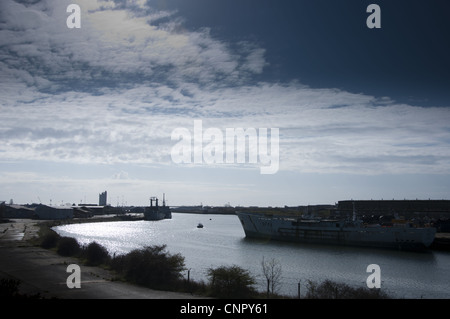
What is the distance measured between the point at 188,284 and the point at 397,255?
48.2 meters

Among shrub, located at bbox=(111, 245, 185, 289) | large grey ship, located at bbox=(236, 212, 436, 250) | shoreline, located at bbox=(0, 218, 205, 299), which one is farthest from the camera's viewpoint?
large grey ship, located at bbox=(236, 212, 436, 250)

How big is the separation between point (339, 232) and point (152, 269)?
56.8 metres

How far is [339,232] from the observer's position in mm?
73625

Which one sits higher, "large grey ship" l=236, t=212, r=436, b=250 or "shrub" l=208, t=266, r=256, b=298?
"shrub" l=208, t=266, r=256, b=298

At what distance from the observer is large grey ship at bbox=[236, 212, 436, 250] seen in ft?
210

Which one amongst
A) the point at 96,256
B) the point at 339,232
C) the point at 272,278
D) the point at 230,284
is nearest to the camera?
the point at 230,284

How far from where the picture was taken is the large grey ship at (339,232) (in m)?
63.9

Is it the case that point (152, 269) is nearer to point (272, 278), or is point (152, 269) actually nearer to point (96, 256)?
point (272, 278)

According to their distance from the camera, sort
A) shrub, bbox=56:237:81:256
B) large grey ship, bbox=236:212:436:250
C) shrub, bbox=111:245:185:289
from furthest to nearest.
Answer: large grey ship, bbox=236:212:436:250, shrub, bbox=56:237:81:256, shrub, bbox=111:245:185:289

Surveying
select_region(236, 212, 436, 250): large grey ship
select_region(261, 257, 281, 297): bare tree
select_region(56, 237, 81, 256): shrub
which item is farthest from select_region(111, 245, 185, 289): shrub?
select_region(236, 212, 436, 250): large grey ship

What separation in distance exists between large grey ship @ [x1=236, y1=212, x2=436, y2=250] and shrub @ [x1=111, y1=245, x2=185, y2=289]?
2074 inches
